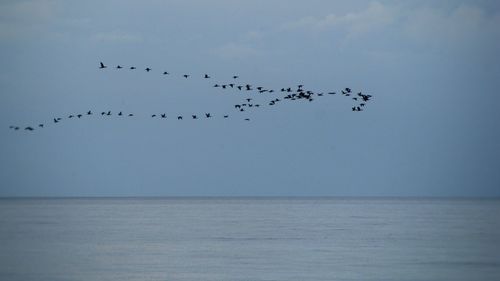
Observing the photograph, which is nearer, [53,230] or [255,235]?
[255,235]

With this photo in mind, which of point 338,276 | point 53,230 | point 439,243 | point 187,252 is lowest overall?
point 338,276

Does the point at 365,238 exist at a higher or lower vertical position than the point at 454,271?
higher

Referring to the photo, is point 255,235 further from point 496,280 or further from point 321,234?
point 496,280

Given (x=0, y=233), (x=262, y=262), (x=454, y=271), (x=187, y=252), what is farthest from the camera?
(x=0, y=233)

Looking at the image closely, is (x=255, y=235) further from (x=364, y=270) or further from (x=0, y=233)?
(x=364, y=270)

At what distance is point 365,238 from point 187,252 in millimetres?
15418

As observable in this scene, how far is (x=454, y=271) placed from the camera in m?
43.9

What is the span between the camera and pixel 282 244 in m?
57.6

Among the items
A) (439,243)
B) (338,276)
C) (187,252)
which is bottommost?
(338,276)

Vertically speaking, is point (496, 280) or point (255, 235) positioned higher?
point (255, 235)

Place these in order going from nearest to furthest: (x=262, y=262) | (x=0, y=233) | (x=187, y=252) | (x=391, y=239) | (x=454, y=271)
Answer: (x=454, y=271) < (x=262, y=262) < (x=187, y=252) < (x=391, y=239) < (x=0, y=233)

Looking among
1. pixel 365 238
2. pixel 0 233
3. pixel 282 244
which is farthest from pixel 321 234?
pixel 0 233

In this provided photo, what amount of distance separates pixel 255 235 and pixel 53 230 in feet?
55.8

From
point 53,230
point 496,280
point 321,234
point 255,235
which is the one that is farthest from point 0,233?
point 496,280
